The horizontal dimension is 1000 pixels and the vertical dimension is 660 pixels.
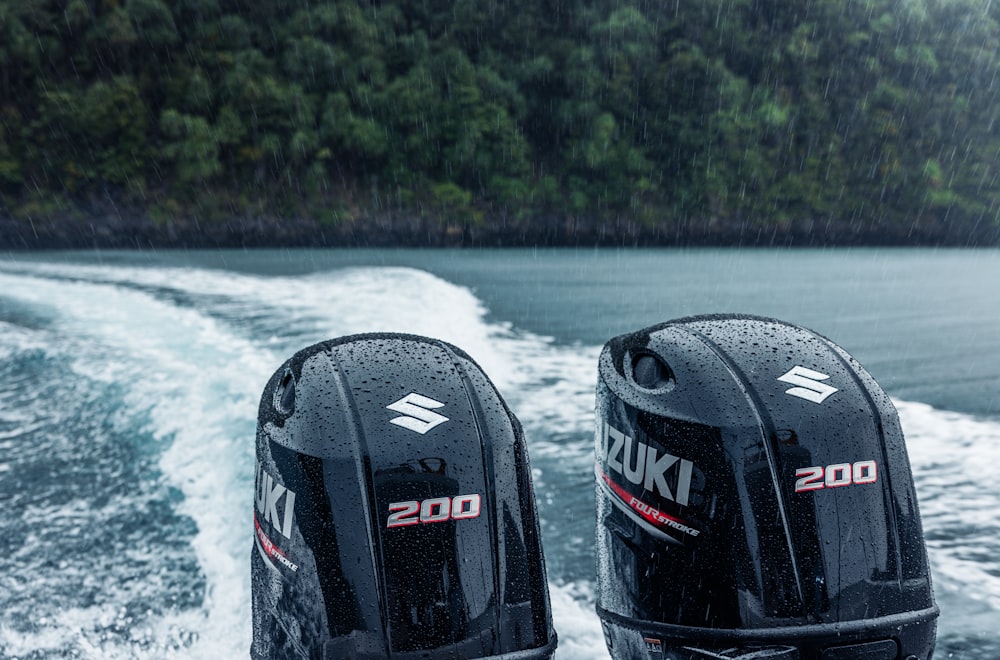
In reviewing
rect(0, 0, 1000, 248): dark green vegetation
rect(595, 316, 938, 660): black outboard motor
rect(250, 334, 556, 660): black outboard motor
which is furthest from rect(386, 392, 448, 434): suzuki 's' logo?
rect(0, 0, 1000, 248): dark green vegetation

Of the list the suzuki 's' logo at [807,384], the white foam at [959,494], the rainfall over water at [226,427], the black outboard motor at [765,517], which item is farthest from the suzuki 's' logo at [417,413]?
the white foam at [959,494]

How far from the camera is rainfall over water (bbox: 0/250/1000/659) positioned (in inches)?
74.8

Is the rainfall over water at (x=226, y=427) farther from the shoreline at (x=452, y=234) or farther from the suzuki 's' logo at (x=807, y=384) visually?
the shoreline at (x=452, y=234)

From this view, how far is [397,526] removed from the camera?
114 cm

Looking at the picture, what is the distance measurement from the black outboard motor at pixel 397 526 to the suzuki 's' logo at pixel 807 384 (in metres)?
0.43

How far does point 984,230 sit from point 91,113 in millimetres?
26530

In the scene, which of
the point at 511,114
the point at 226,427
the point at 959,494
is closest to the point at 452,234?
the point at 511,114

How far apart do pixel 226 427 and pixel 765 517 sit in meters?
2.38

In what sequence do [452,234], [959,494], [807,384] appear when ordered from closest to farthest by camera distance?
1. [807,384]
2. [959,494]
3. [452,234]

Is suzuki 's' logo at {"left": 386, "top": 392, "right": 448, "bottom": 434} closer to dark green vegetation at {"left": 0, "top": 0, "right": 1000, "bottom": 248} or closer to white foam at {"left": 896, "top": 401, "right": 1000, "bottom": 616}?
white foam at {"left": 896, "top": 401, "right": 1000, "bottom": 616}

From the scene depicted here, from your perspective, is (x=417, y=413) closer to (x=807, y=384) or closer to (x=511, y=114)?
(x=807, y=384)

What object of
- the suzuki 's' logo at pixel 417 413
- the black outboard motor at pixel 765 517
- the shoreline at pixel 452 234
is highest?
the suzuki 's' logo at pixel 417 413

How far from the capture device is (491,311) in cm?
663

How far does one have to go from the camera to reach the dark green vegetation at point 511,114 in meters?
21.9
